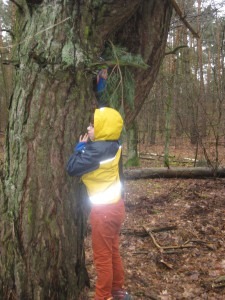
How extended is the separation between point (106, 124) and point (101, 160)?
34 cm

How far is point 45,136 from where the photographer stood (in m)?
3.10

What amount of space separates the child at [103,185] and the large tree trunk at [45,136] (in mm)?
207

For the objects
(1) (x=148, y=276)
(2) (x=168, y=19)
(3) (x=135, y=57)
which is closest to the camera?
(3) (x=135, y=57)

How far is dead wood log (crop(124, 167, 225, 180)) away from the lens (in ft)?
30.2

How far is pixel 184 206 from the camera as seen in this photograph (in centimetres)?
706

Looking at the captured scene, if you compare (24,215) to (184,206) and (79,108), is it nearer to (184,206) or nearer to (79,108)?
(79,108)

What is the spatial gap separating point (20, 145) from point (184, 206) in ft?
15.7

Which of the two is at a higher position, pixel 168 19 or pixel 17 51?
pixel 168 19

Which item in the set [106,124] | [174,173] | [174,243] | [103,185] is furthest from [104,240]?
[174,173]

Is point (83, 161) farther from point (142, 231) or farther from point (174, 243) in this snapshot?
point (142, 231)

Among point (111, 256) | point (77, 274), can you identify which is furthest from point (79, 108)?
point (77, 274)

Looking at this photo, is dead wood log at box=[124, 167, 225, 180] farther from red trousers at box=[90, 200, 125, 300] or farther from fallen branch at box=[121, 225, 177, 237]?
red trousers at box=[90, 200, 125, 300]

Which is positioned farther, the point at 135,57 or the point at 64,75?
the point at 135,57

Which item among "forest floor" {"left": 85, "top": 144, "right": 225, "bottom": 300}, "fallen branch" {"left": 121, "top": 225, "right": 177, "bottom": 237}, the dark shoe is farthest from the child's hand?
"fallen branch" {"left": 121, "top": 225, "right": 177, "bottom": 237}
